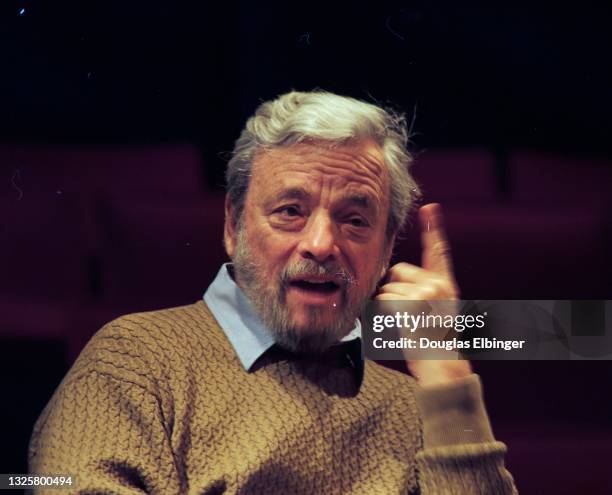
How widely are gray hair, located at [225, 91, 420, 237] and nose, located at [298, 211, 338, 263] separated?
0.48ft

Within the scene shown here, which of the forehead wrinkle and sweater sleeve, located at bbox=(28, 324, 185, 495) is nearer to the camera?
sweater sleeve, located at bbox=(28, 324, 185, 495)

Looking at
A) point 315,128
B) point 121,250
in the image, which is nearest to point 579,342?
point 315,128

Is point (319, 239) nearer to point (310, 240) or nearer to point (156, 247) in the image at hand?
point (310, 240)

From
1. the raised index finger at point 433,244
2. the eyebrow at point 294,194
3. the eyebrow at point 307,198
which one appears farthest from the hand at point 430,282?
the eyebrow at point 294,194

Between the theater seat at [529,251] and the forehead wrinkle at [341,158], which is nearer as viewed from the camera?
the forehead wrinkle at [341,158]

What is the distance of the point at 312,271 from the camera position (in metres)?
1.41

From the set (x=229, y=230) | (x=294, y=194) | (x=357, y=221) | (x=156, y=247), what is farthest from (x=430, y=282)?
(x=156, y=247)

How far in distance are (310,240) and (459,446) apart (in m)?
0.41

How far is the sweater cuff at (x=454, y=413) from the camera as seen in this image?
51.5 inches

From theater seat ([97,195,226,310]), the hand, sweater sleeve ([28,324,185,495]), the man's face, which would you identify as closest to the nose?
the man's face

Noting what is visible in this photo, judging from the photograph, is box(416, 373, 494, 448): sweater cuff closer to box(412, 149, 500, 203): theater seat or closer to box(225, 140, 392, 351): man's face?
box(225, 140, 392, 351): man's face

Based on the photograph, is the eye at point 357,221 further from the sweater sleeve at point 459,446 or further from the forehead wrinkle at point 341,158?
the sweater sleeve at point 459,446

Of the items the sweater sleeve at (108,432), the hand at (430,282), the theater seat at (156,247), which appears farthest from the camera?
the theater seat at (156,247)

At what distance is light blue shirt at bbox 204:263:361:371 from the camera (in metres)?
1.42
